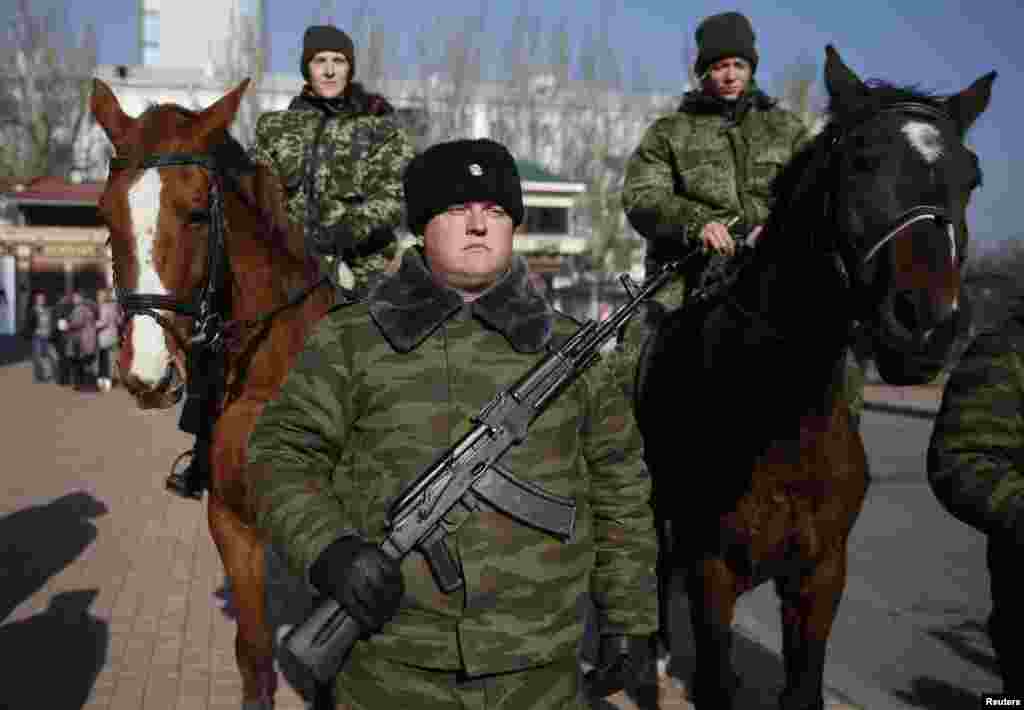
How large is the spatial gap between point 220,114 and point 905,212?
2806mm

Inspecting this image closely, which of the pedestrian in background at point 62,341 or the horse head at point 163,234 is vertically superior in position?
the horse head at point 163,234

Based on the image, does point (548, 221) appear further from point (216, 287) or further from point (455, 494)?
point (455, 494)

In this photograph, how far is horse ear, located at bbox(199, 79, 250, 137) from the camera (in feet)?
15.4

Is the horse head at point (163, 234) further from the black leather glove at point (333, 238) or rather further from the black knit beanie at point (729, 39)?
the black knit beanie at point (729, 39)

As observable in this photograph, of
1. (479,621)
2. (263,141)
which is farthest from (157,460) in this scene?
(479,621)

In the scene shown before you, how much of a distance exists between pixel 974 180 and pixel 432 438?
1.72 m

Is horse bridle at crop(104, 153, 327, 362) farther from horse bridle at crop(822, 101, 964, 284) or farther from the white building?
the white building

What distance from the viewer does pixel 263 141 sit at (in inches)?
232

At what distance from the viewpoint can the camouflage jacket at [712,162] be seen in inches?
207

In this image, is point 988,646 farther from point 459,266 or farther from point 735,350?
point 459,266

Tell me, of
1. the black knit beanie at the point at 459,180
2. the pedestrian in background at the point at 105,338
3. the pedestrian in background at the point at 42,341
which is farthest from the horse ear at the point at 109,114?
the pedestrian in background at the point at 42,341

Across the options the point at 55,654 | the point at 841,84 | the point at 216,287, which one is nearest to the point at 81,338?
the point at 55,654

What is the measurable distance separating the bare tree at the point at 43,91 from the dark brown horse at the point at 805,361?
5326 cm

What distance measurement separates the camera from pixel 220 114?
4.74 meters
